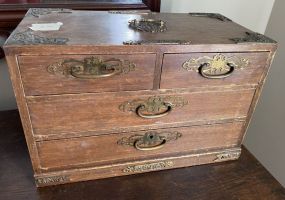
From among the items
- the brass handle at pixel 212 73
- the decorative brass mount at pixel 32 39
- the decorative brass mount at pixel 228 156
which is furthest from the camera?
the decorative brass mount at pixel 228 156

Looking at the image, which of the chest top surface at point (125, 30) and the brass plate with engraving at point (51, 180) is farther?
the brass plate with engraving at point (51, 180)

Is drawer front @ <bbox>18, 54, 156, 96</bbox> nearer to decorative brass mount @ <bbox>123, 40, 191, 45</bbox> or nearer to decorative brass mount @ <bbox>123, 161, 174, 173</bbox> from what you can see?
decorative brass mount @ <bbox>123, 40, 191, 45</bbox>

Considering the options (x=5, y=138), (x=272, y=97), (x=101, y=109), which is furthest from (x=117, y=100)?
(x=272, y=97)

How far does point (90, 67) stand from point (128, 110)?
0.14m

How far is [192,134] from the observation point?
71 centimetres

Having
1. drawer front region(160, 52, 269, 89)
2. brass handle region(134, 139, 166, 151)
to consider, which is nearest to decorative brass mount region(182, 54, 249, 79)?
drawer front region(160, 52, 269, 89)

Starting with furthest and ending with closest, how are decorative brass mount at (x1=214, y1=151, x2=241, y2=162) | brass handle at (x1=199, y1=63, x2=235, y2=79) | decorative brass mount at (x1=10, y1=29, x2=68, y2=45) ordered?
decorative brass mount at (x1=214, y1=151, x2=241, y2=162) → brass handle at (x1=199, y1=63, x2=235, y2=79) → decorative brass mount at (x1=10, y1=29, x2=68, y2=45)

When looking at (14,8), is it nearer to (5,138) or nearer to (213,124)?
(5,138)

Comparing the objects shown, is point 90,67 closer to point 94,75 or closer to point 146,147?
point 94,75

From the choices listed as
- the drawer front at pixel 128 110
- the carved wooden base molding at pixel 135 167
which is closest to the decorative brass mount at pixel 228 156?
the carved wooden base molding at pixel 135 167

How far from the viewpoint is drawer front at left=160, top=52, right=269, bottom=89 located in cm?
59

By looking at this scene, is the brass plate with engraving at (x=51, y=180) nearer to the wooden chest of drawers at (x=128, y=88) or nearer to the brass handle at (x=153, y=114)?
the wooden chest of drawers at (x=128, y=88)

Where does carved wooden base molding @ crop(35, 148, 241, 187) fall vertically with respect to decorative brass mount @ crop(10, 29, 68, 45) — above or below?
below

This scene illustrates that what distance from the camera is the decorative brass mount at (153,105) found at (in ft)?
2.02
